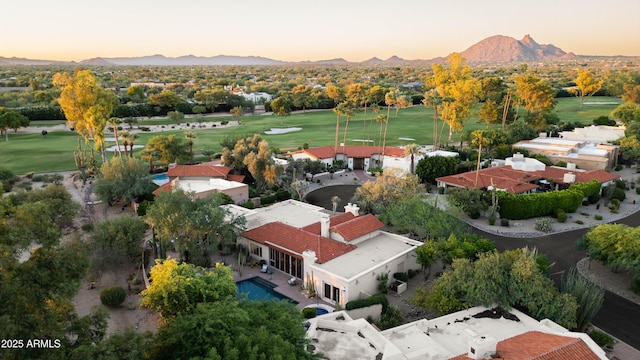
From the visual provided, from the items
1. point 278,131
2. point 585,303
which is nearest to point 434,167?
point 585,303

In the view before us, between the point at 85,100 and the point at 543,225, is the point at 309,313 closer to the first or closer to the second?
the point at 543,225

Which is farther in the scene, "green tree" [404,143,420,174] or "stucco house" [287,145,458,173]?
"stucco house" [287,145,458,173]

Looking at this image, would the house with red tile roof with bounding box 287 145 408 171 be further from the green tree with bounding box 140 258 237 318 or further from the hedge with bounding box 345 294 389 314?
the green tree with bounding box 140 258 237 318

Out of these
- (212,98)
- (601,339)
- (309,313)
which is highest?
(212,98)

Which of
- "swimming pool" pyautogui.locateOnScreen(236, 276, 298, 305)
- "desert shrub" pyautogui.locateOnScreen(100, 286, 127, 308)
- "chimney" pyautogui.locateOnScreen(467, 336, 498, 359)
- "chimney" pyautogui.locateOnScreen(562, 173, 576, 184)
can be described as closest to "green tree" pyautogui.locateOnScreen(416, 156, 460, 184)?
"chimney" pyautogui.locateOnScreen(562, 173, 576, 184)

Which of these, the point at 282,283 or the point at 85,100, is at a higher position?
the point at 85,100

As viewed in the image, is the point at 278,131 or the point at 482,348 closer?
the point at 482,348

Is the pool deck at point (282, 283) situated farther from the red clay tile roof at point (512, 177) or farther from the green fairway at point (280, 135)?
the green fairway at point (280, 135)
